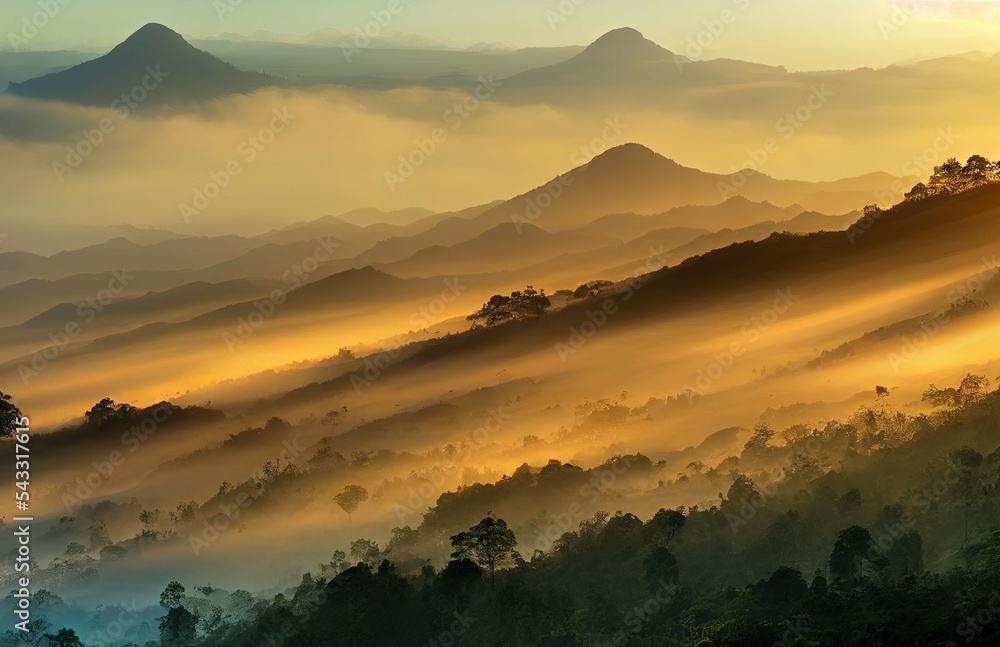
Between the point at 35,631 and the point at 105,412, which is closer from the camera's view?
the point at 35,631

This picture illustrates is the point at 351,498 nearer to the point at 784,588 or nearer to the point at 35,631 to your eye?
the point at 35,631

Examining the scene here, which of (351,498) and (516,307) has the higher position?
(516,307)

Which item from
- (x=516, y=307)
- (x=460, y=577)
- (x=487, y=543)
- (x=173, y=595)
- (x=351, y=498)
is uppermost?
(x=516, y=307)

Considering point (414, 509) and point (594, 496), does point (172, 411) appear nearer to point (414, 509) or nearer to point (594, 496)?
point (414, 509)

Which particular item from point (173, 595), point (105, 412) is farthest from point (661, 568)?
point (105, 412)

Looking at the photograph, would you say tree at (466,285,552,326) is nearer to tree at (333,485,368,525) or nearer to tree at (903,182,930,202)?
tree at (903,182,930,202)

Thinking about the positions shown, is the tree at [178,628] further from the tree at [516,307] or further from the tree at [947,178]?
the tree at [947,178]

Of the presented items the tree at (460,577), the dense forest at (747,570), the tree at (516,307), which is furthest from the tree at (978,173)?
the tree at (460,577)
